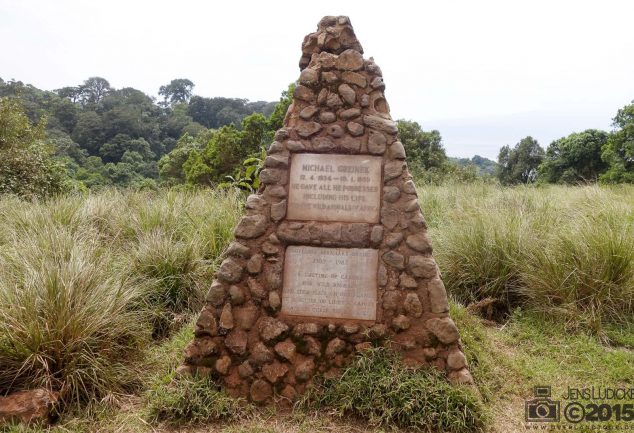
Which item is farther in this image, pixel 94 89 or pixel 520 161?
pixel 94 89

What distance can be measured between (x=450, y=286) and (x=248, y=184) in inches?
160

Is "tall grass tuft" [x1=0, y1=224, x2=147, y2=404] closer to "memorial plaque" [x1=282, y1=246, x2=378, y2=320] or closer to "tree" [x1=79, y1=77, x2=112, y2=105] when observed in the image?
"memorial plaque" [x1=282, y1=246, x2=378, y2=320]

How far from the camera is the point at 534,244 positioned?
516cm

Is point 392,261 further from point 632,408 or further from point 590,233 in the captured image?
point 590,233

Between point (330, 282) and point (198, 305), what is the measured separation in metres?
2.12

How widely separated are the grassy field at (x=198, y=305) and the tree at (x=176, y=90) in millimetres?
62239

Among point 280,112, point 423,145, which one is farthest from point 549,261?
point 423,145

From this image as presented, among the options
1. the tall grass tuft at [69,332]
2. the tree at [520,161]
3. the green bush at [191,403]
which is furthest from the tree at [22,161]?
the tree at [520,161]

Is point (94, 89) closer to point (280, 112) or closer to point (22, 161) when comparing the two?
point (280, 112)

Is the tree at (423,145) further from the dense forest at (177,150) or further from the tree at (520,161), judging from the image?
the tree at (520,161)

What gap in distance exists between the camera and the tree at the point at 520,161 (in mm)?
27375

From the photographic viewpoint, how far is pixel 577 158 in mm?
23484

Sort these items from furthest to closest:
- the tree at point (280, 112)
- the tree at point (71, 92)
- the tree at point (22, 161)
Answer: the tree at point (71, 92) < the tree at point (280, 112) < the tree at point (22, 161)

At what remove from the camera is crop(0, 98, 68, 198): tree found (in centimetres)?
1014
